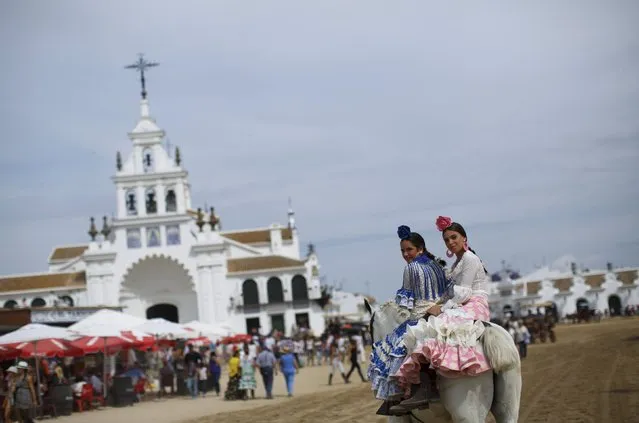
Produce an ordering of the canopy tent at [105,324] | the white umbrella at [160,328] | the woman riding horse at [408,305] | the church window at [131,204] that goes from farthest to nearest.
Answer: the church window at [131,204] < the white umbrella at [160,328] < the canopy tent at [105,324] < the woman riding horse at [408,305]

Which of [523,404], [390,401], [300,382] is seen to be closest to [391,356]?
[390,401]

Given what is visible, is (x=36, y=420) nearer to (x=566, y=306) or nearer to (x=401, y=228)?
(x=401, y=228)

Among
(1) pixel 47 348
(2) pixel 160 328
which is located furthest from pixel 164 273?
(1) pixel 47 348

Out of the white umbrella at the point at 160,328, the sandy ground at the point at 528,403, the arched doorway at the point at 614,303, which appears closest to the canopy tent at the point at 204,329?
the white umbrella at the point at 160,328

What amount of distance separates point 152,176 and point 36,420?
4096 cm

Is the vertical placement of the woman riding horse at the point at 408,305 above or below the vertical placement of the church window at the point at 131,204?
below

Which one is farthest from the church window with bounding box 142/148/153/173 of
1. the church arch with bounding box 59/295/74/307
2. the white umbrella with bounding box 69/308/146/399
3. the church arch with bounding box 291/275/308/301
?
the white umbrella with bounding box 69/308/146/399

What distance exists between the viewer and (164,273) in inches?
2537

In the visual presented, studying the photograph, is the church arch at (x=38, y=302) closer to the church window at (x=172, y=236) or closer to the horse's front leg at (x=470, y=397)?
the church window at (x=172, y=236)

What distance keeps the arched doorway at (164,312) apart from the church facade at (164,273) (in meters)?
0.07

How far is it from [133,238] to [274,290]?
32.5 ft

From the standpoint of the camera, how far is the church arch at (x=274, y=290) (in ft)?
210

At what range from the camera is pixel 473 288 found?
8.19m

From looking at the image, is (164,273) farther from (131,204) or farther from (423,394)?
(423,394)
